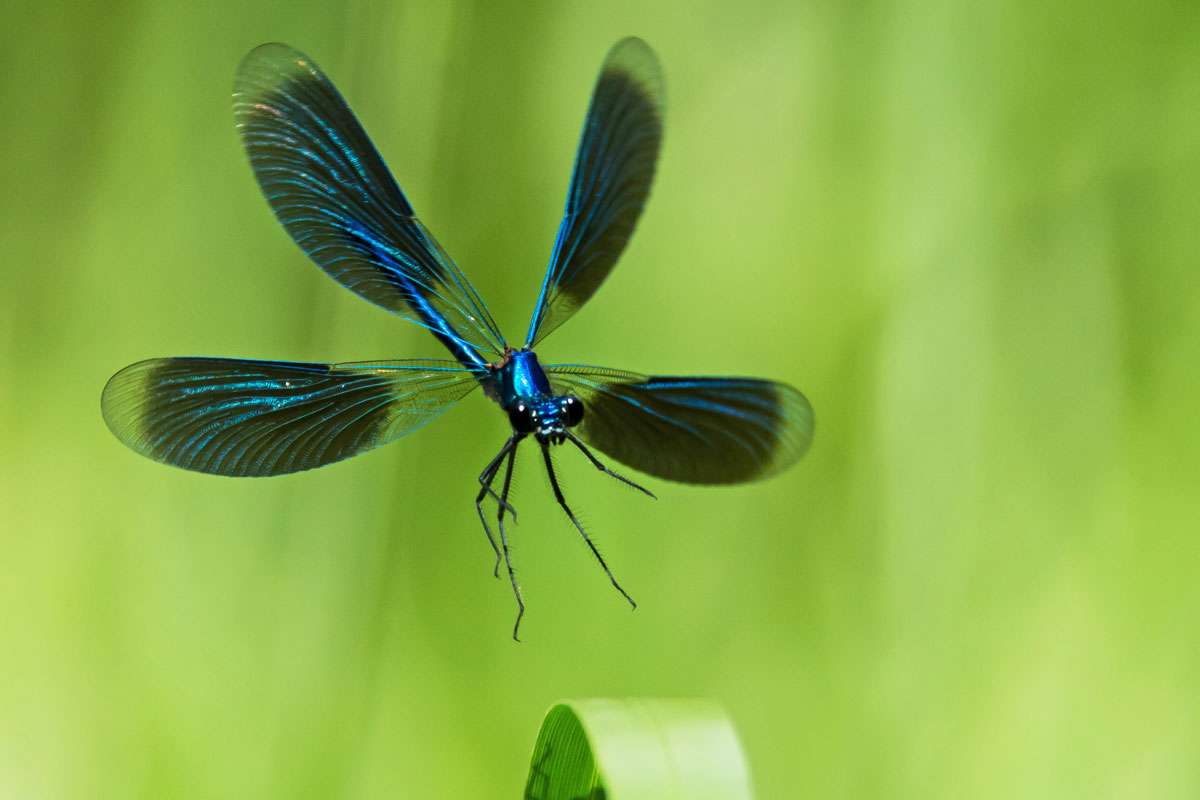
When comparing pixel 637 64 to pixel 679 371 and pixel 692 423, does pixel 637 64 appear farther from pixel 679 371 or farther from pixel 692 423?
pixel 679 371

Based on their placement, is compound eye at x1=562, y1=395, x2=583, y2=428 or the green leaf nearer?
the green leaf

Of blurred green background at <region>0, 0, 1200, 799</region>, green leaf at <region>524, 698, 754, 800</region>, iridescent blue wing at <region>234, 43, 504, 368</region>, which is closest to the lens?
green leaf at <region>524, 698, 754, 800</region>

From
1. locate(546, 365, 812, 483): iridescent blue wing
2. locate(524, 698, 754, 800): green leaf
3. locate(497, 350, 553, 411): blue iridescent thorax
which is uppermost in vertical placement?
locate(497, 350, 553, 411): blue iridescent thorax

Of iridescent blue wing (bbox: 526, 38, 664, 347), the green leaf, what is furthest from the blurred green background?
the green leaf

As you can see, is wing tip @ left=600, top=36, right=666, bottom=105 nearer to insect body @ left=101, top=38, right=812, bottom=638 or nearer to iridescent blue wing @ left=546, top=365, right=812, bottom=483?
insect body @ left=101, top=38, right=812, bottom=638

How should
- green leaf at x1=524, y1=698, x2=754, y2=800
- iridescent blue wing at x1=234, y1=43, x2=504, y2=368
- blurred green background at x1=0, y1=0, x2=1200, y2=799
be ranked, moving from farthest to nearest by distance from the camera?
1. blurred green background at x1=0, y1=0, x2=1200, y2=799
2. iridescent blue wing at x1=234, y1=43, x2=504, y2=368
3. green leaf at x1=524, y1=698, x2=754, y2=800

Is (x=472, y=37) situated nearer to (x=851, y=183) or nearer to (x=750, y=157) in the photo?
(x=750, y=157)

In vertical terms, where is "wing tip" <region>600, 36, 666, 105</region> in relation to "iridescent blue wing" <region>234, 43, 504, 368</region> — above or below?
above

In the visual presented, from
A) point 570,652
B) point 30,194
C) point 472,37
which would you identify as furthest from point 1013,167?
point 30,194
